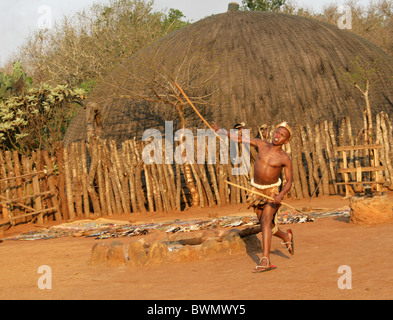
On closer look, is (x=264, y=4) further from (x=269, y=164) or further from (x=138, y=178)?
(x=269, y=164)

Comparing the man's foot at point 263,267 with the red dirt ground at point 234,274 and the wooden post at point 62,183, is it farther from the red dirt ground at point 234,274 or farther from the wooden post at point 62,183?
the wooden post at point 62,183

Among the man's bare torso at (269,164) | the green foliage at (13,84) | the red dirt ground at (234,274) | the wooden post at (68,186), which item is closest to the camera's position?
the red dirt ground at (234,274)

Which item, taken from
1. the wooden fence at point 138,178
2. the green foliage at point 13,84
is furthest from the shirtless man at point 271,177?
the green foliage at point 13,84

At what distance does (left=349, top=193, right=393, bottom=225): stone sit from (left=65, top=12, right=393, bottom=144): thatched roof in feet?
19.2

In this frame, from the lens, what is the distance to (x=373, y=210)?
694 centimetres

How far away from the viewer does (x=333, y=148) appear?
1091cm

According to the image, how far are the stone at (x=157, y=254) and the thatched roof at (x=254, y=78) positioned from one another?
7426mm

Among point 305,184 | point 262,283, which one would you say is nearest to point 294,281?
point 262,283

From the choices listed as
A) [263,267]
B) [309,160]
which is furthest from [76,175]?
[263,267]

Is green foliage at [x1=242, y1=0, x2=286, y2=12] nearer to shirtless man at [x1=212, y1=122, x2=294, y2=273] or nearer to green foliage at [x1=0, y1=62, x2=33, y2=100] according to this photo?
green foliage at [x1=0, y1=62, x2=33, y2=100]

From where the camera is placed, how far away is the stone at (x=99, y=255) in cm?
557

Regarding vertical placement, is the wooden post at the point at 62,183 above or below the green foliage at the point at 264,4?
below

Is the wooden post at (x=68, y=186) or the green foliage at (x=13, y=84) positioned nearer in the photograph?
the wooden post at (x=68, y=186)

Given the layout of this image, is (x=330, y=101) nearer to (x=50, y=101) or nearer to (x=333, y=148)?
(x=333, y=148)
